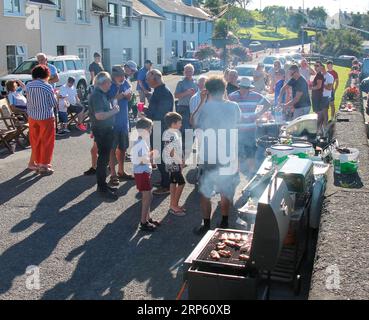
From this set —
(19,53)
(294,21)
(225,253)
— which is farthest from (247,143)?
(294,21)

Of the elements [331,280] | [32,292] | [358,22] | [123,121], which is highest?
[358,22]

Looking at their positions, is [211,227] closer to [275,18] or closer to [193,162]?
[193,162]

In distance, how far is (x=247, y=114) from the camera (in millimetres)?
7988

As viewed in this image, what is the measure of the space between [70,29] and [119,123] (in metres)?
22.4

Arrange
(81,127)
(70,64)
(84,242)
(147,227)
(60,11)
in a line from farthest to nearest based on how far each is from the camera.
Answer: (60,11) < (70,64) < (81,127) < (147,227) < (84,242)

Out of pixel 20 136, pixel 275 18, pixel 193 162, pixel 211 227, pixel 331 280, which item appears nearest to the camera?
pixel 331 280

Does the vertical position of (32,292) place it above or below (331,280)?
below

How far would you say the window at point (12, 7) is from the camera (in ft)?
72.7

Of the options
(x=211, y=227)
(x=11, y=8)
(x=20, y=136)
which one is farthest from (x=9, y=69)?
(x=211, y=227)

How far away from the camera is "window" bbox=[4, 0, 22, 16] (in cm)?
2217

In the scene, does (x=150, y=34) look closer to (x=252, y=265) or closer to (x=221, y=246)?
(x=221, y=246)

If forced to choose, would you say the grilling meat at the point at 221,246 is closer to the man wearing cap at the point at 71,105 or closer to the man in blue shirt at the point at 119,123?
the man in blue shirt at the point at 119,123

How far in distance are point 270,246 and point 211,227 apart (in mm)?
2301

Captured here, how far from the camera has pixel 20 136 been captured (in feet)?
37.6
